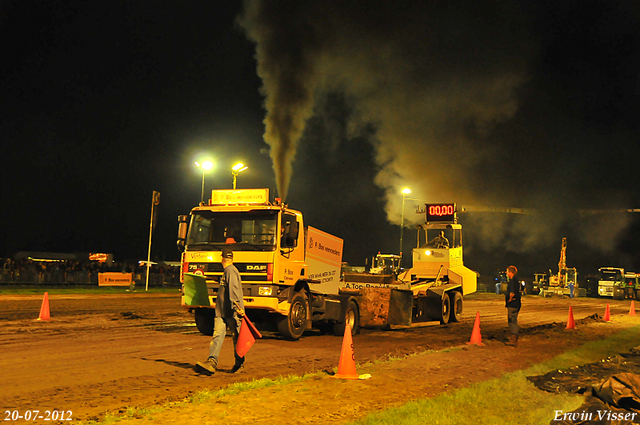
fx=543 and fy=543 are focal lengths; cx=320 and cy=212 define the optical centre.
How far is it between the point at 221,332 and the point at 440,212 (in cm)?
1621

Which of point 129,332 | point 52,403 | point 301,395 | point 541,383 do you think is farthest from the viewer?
point 129,332

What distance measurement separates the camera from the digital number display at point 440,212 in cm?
2291

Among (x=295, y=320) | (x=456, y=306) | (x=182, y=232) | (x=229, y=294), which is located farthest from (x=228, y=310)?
(x=456, y=306)

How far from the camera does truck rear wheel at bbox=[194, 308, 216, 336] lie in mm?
13430

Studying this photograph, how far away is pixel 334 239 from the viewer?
50.9ft

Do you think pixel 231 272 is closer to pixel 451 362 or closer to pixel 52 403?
pixel 52 403

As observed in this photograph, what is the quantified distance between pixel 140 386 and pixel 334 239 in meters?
8.67

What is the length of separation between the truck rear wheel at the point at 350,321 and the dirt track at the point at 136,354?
0.30 metres

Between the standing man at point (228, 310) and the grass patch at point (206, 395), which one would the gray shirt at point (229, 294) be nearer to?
the standing man at point (228, 310)

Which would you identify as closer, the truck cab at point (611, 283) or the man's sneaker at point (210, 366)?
the man's sneaker at point (210, 366)

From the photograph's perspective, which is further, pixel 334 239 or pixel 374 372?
pixel 334 239

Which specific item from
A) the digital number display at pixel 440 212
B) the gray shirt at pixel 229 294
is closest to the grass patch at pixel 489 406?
the gray shirt at pixel 229 294

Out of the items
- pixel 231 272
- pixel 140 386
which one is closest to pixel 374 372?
pixel 231 272

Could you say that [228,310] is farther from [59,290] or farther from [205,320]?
[59,290]
